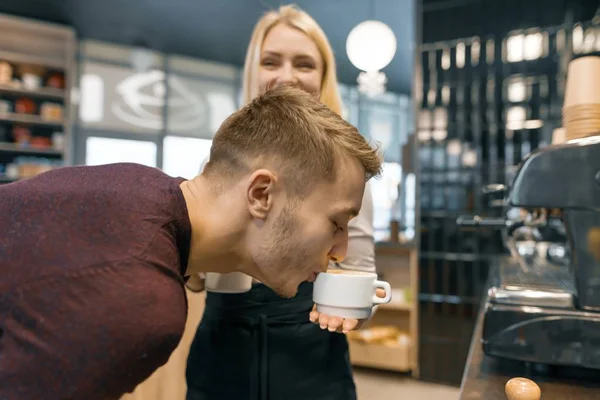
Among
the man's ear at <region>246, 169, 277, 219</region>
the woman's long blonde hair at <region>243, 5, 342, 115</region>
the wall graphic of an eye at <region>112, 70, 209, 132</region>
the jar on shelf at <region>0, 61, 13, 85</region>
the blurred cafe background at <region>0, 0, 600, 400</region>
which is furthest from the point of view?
the wall graphic of an eye at <region>112, 70, 209, 132</region>

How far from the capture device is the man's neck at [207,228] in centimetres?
74

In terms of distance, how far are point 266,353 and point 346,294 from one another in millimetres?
344

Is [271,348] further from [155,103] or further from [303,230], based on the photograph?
[155,103]

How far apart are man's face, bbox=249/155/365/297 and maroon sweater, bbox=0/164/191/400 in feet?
0.52

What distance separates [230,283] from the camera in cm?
105

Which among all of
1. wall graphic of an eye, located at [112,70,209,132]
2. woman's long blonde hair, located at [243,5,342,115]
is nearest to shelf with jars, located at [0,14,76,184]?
wall graphic of an eye, located at [112,70,209,132]

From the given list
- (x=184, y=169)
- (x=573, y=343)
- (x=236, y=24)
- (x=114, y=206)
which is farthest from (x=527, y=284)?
(x=184, y=169)

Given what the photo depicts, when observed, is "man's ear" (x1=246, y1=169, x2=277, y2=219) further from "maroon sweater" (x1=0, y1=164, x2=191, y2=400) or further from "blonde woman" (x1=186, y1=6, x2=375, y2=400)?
"blonde woman" (x1=186, y1=6, x2=375, y2=400)

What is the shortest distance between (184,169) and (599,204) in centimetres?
628

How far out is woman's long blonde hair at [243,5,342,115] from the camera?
4.11 ft

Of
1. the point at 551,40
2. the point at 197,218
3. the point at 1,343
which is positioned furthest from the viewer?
the point at 551,40

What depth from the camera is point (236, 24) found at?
5.49 m

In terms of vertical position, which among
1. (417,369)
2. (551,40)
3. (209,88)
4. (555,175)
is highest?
(209,88)

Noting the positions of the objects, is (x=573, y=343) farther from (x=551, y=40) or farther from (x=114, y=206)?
(x=551, y=40)
